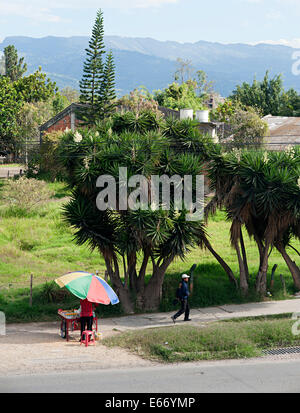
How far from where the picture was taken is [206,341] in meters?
12.8

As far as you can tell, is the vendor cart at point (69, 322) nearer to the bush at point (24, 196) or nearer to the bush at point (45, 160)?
the bush at point (24, 196)

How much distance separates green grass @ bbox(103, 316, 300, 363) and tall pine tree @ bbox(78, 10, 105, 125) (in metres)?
38.3

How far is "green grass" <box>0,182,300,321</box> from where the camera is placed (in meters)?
18.1

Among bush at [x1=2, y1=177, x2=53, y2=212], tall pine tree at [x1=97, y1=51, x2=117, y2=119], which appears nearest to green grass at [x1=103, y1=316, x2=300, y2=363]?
bush at [x1=2, y1=177, x2=53, y2=212]

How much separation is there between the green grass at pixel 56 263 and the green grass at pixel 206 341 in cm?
444

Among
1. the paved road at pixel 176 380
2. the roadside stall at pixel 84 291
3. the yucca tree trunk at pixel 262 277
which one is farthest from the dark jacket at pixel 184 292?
the paved road at pixel 176 380

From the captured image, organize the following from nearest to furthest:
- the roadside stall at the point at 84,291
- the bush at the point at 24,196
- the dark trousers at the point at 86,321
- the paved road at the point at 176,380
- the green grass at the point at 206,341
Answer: the paved road at the point at 176,380
the green grass at the point at 206,341
the roadside stall at the point at 84,291
the dark trousers at the point at 86,321
the bush at the point at 24,196

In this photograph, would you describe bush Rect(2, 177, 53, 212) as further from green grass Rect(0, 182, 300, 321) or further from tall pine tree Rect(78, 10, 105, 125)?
tall pine tree Rect(78, 10, 105, 125)

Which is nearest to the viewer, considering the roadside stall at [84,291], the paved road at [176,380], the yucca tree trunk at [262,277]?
the paved road at [176,380]

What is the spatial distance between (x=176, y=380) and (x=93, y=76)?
151 feet

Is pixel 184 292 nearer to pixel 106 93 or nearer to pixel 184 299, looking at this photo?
pixel 184 299

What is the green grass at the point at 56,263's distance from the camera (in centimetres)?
1809

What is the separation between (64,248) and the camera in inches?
987

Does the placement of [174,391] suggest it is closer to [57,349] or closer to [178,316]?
[57,349]
